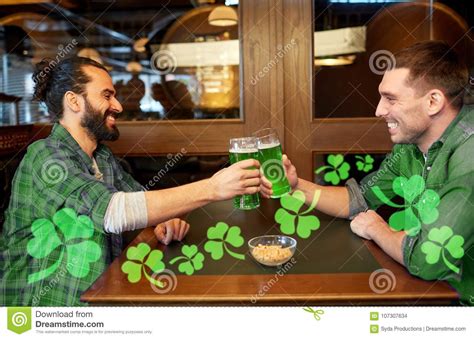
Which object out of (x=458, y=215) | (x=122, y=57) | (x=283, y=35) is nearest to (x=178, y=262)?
(x=458, y=215)

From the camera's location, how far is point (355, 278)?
3.13 feet

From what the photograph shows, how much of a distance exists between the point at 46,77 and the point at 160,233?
→ 596 millimetres

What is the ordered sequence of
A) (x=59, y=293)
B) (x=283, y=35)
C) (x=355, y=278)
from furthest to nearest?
(x=283, y=35), (x=59, y=293), (x=355, y=278)

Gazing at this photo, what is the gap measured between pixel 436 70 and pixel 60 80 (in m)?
1.00

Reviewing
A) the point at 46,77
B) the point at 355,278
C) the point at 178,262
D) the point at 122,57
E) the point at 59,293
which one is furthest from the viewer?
the point at 122,57

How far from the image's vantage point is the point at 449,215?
101 cm

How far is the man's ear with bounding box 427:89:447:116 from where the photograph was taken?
1.22m

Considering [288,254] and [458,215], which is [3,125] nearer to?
[288,254]

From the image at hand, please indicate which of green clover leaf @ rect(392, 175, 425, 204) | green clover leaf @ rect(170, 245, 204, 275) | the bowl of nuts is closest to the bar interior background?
green clover leaf @ rect(392, 175, 425, 204)

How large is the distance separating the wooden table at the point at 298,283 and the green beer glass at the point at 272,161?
150 mm
